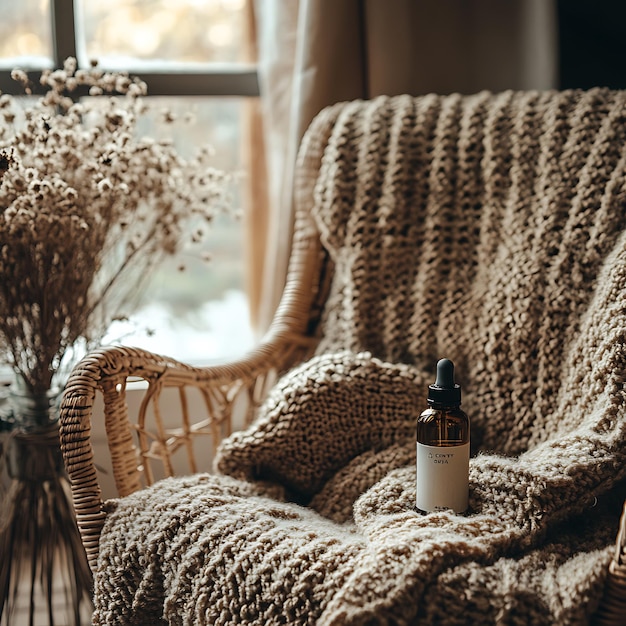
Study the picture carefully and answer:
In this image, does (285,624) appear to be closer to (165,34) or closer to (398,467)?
(398,467)

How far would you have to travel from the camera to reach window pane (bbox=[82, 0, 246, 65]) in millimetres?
1773

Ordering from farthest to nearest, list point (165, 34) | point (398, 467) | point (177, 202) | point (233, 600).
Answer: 1. point (165, 34)
2. point (177, 202)
3. point (398, 467)
4. point (233, 600)

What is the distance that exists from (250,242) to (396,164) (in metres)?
0.54

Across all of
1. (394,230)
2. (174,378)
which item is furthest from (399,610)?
(394,230)

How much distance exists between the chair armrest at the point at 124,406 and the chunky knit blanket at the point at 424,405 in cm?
6

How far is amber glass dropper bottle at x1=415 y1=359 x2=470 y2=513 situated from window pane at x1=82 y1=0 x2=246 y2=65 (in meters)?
1.13

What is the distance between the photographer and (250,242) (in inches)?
71.1

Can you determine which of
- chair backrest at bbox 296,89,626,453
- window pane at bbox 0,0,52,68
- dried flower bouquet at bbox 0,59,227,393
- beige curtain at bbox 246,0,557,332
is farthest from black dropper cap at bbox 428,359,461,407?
window pane at bbox 0,0,52,68

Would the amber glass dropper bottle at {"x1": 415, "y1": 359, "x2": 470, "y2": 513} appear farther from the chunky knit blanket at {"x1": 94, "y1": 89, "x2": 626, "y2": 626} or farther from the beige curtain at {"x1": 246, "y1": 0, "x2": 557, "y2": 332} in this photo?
the beige curtain at {"x1": 246, "y1": 0, "x2": 557, "y2": 332}

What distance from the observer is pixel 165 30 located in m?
1.80

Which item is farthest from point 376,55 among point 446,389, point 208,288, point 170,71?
point 446,389

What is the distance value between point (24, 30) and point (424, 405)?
121 cm

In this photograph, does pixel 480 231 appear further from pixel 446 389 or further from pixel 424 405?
pixel 446 389

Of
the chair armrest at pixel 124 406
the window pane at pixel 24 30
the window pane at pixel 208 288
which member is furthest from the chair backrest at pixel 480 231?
the window pane at pixel 24 30
